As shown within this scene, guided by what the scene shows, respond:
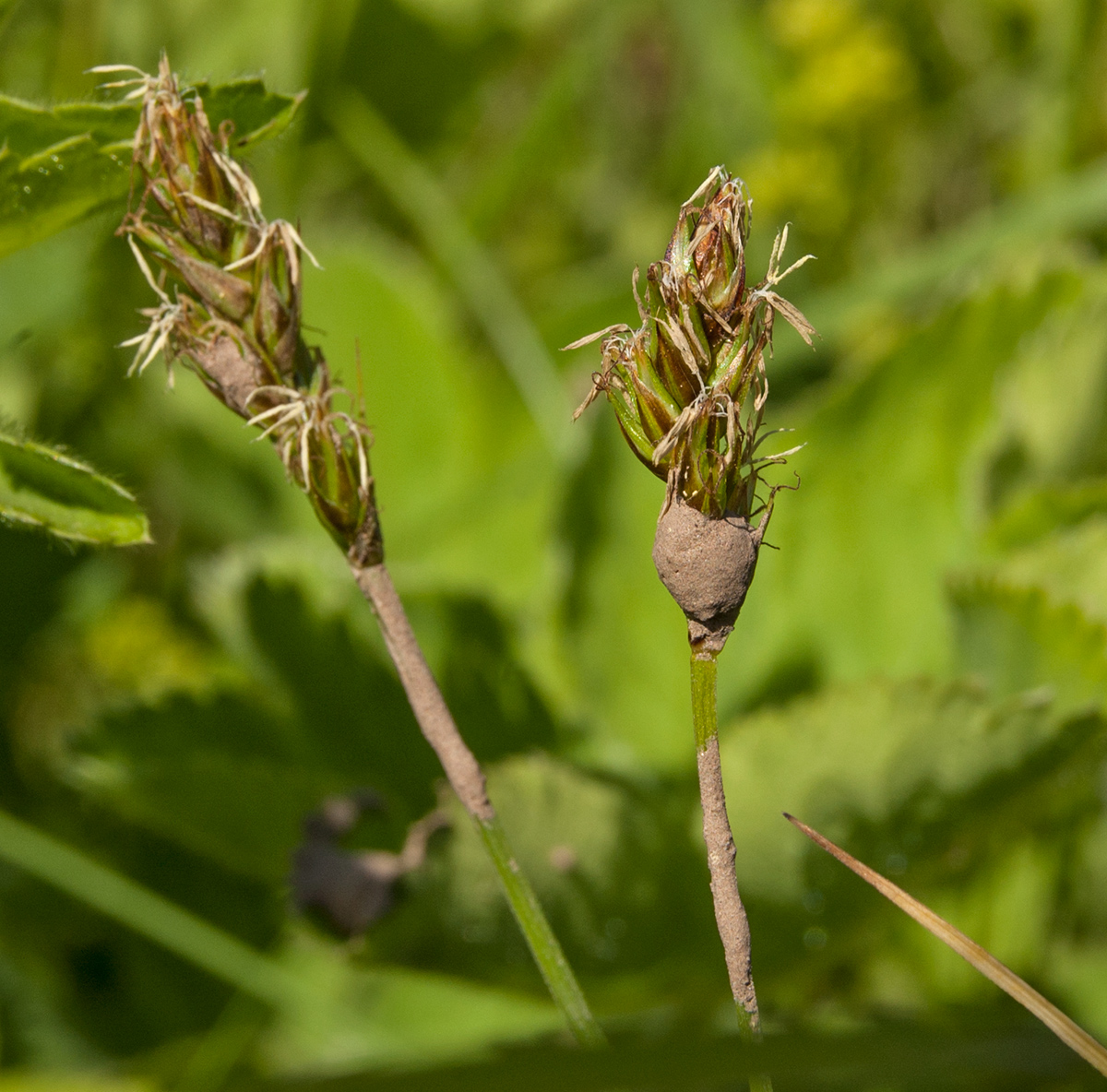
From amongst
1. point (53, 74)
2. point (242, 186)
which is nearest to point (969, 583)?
point (242, 186)

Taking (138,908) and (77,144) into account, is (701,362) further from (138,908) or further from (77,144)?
(138,908)

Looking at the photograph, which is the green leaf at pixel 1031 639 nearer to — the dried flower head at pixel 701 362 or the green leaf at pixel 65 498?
the dried flower head at pixel 701 362

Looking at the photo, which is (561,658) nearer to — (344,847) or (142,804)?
(344,847)

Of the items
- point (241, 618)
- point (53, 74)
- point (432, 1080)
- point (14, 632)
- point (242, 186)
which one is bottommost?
point (432, 1080)

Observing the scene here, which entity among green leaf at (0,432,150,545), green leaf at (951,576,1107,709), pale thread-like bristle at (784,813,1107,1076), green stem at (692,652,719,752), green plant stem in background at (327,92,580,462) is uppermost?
green plant stem in background at (327,92,580,462)

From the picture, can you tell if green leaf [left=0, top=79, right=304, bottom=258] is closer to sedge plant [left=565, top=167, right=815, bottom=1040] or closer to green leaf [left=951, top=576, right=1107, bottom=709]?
sedge plant [left=565, top=167, right=815, bottom=1040]

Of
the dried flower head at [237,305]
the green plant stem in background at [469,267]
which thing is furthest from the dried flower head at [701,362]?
the green plant stem in background at [469,267]

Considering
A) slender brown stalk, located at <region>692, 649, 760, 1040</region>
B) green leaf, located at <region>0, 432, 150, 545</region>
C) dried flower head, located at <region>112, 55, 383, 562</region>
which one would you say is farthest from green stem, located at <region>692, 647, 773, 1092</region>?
green leaf, located at <region>0, 432, 150, 545</region>
